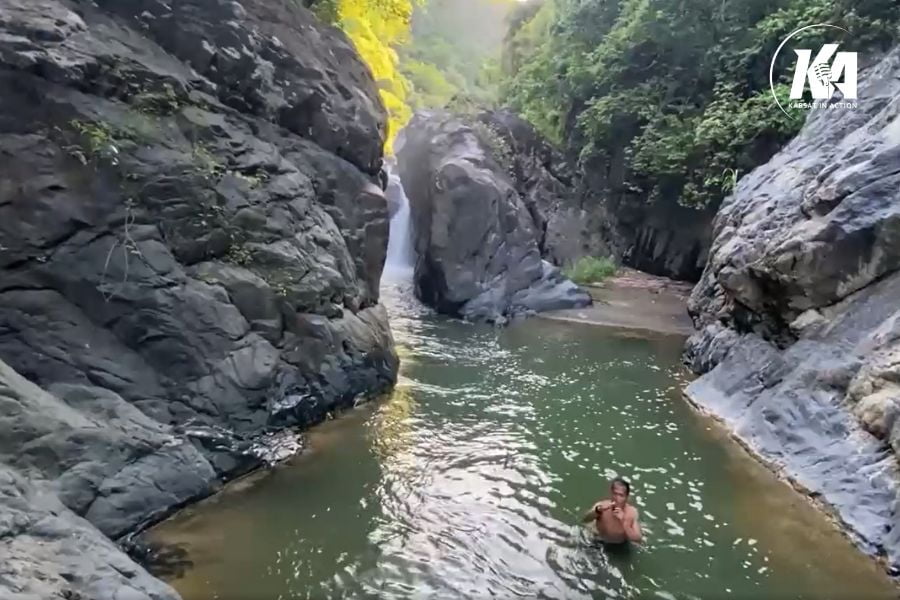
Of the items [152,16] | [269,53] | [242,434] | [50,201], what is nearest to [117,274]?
[50,201]

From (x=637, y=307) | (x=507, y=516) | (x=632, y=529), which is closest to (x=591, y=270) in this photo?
(x=637, y=307)

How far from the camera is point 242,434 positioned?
9.20 metres

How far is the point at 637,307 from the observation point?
848 inches

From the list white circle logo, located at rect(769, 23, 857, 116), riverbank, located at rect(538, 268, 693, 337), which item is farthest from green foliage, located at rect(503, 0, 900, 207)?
riverbank, located at rect(538, 268, 693, 337)

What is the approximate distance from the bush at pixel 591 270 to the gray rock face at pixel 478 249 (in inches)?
70.7

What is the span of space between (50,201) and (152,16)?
3660 millimetres

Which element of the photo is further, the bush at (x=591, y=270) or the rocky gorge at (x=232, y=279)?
the bush at (x=591, y=270)

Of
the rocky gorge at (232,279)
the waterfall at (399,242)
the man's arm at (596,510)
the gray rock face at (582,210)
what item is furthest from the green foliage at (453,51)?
the man's arm at (596,510)

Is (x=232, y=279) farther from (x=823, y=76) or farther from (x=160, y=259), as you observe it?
(x=823, y=76)

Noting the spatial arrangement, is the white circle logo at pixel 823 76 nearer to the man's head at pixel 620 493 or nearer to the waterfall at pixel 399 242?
the man's head at pixel 620 493

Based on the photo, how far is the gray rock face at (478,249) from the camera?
2184 cm

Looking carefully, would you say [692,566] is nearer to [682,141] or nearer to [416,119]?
[682,141]

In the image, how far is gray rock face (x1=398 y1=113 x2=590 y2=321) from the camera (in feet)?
71.7

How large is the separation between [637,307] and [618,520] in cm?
1492
